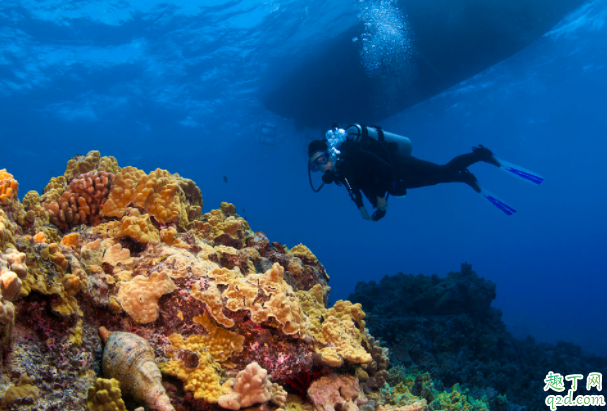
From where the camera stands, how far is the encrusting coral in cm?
192

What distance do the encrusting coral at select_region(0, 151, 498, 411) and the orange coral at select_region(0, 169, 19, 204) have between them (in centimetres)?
2

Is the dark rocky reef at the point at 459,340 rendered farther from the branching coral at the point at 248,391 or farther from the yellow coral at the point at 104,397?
the yellow coral at the point at 104,397

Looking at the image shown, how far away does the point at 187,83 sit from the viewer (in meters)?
28.9

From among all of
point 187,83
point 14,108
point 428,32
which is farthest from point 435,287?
point 14,108

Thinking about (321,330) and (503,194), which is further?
(503,194)

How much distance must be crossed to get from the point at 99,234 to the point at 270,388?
3.01 m

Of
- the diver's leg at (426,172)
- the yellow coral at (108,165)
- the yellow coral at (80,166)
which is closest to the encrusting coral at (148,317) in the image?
the yellow coral at (80,166)

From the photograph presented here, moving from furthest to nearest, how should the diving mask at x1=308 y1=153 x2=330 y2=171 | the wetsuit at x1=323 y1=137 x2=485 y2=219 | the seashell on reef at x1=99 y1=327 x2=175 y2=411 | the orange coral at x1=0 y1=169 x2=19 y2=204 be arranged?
the diving mask at x1=308 y1=153 x2=330 y2=171 → the wetsuit at x1=323 y1=137 x2=485 y2=219 → the orange coral at x1=0 y1=169 x2=19 y2=204 → the seashell on reef at x1=99 y1=327 x2=175 y2=411

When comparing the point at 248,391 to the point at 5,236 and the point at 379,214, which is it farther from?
the point at 379,214

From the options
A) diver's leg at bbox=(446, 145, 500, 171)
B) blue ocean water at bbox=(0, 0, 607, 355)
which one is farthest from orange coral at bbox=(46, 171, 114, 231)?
blue ocean water at bbox=(0, 0, 607, 355)

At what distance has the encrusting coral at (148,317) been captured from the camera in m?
1.92

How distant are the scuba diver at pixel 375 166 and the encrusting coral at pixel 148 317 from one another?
3.43m

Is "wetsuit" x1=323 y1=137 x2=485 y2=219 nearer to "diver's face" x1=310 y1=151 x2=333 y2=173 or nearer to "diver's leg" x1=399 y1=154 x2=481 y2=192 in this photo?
"diver's leg" x1=399 y1=154 x2=481 y2=192

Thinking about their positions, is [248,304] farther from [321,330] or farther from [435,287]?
[435,287]
